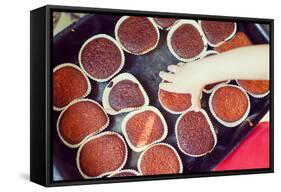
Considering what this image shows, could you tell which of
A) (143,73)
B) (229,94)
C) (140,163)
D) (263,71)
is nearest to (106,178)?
(140,163)

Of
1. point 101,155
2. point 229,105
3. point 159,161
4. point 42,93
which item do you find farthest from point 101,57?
point 229,105

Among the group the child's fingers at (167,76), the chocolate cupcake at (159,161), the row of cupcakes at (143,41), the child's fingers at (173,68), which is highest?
the row of cupcakes at (143,41)

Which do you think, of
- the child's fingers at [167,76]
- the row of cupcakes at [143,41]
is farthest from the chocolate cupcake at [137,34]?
the child's fingers at [167,76]

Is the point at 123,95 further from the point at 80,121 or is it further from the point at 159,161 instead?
the point at 159,161

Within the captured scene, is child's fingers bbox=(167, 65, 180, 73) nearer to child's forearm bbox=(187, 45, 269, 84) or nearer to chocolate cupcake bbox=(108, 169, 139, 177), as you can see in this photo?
child's forearm bbox=(187, 45, 269, 84)

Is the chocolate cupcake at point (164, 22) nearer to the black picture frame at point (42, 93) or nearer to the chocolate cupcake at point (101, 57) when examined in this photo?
the black picture frame at point (42, 93)

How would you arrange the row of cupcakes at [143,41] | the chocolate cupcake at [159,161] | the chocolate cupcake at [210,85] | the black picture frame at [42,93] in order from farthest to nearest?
1. the chocolate cupcake at [210,85]
2. the chocolate cupcake at [159,161]
3. the row of cupcakes at [143,41]
4. the black picture frame at [42,93]
